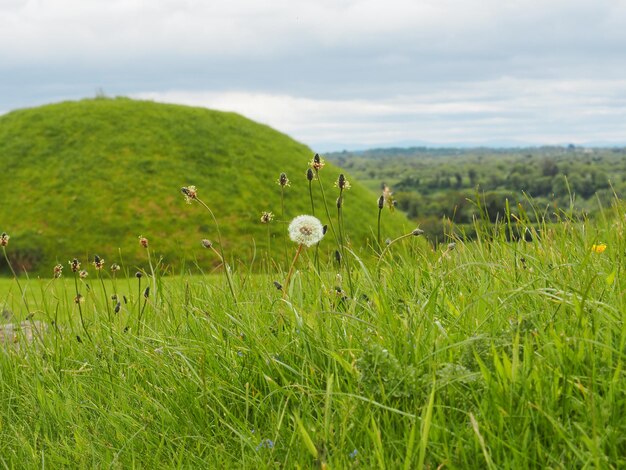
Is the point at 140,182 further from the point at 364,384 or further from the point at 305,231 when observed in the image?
the point at 364,384

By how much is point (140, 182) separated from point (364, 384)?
24.6 m

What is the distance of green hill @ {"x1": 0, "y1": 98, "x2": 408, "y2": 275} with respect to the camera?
23.3m

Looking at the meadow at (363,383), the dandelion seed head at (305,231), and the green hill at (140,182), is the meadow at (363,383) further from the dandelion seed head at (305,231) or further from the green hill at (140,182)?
the green hill at (140,182)

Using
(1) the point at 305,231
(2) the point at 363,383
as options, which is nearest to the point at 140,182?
(1) the point at 305,231

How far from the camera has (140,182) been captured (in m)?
26.1

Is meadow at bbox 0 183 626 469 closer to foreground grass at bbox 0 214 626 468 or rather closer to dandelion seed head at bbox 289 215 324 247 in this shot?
foreground grass at bbox 0 214 626 468

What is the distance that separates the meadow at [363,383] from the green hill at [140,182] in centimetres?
1626

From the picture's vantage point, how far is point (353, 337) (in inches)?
127

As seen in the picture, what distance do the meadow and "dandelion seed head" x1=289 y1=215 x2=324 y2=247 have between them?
38cm

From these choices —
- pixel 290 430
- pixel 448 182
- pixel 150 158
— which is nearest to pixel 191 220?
pixel 150 158

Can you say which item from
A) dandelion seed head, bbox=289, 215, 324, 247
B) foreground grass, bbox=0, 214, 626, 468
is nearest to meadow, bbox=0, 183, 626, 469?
foreground grass, bbox=0, 214, 626, 468

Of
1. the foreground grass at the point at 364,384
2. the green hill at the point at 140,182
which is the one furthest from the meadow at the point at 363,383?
the green hill at the point at 140,182

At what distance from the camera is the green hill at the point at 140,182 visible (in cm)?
2334

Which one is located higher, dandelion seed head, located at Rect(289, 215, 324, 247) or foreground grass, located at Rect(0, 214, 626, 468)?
dandelion seed head, located at Rect(289, 215, 324, 247)
